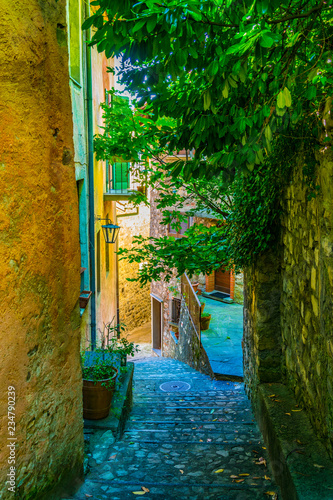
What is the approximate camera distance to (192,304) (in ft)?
32.7

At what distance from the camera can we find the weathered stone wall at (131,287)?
56.9 feet

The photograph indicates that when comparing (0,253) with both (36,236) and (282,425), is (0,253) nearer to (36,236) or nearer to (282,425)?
(36,236)

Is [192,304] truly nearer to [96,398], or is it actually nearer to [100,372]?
[100,372]

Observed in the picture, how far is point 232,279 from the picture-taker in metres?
A: 13.8

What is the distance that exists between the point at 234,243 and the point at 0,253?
332 centimetres

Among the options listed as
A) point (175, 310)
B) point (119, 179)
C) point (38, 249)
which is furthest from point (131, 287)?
point (38, 249)

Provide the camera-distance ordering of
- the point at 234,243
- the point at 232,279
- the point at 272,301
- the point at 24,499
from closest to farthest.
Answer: the point at 24,499 < the point at 272,301 < the point at 234,243 < the point at 232,279

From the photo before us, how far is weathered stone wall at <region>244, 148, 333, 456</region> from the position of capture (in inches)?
109

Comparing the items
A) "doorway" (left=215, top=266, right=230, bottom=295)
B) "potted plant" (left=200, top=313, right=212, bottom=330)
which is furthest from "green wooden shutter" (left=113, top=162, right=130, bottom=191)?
"doorway" (left=215, top=266, right=230, bottom=295)

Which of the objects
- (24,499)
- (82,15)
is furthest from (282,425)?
(82,15)

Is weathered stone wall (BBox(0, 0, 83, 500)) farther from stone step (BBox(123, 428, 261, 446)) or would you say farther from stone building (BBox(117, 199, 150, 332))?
stone building (BBox(117, 199, 150, 332))

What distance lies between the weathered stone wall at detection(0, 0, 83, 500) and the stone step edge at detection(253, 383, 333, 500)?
1.49 meters

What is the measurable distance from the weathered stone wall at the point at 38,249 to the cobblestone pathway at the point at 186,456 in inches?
23.5

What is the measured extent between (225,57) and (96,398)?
131 inches
